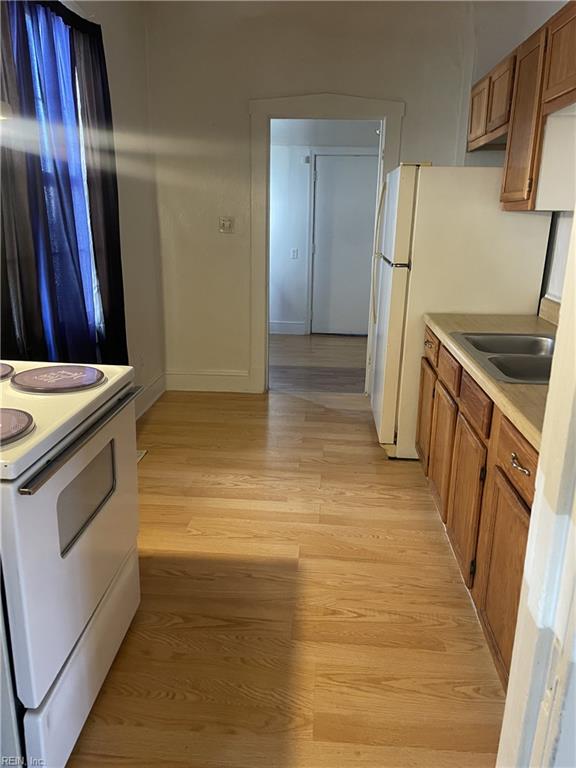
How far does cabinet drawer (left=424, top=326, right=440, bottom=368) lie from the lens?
9.25 feet

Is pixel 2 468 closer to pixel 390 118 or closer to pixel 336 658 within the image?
pixel 336 658

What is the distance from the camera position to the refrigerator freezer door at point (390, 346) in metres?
3.16

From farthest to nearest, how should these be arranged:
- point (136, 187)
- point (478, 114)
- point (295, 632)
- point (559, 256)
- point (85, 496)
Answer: point (136, 187) → point (478, 114) → point (559, 256) → point (295, 632) → point (85, 496)

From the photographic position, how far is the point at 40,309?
7.86 feet

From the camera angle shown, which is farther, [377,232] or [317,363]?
[317,363]

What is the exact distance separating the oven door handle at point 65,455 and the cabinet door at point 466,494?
117 cm

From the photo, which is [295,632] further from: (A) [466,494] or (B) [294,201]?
(B) [294,201]

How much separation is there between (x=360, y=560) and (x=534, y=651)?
62.1 inches

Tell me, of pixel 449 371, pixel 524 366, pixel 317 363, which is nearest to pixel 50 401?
pixel 449 371

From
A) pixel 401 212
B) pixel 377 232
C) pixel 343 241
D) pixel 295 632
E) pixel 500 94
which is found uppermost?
pixel 500 94

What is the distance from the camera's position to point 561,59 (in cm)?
218

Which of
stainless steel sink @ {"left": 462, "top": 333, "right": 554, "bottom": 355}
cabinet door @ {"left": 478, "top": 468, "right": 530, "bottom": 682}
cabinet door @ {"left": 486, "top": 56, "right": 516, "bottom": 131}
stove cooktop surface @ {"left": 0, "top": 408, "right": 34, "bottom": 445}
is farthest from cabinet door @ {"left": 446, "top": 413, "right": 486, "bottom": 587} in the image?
cabinet door @ {"left": 486, "top": 56, "right": 516, "bottom": 131}

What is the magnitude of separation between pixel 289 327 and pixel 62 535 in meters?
5.60

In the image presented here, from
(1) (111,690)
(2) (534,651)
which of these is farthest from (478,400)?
(1) (111,690)
